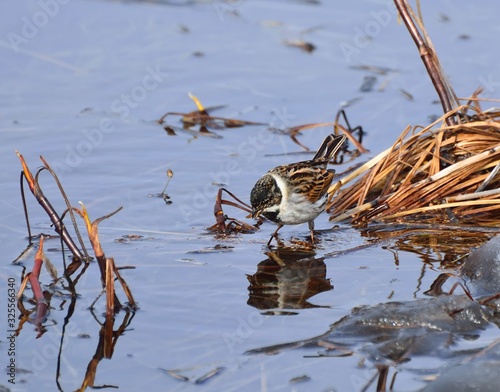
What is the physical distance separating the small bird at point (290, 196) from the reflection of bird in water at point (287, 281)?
367mm

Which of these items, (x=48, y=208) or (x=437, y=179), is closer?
(x=48, y=208)

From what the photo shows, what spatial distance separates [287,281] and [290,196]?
107cm

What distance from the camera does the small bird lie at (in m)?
7.65

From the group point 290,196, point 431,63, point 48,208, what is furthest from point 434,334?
point 431,63

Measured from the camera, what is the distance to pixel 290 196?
769 centimetres

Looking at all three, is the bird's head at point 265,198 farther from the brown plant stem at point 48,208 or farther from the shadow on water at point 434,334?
the brown plant stem at point 48,208

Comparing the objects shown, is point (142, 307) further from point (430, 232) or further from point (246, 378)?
point (430, 232)

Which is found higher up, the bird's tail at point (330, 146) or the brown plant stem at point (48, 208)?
the bird's tail at point (330, 146)

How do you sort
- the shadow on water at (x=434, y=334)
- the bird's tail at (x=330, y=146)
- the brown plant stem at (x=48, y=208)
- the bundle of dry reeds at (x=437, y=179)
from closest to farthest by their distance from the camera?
1. the shadow on water at (x=434, y=334)
2. the brown plant stem at (x=48, y=208)
3. the bundle of dry reeds at (x=437, y=179)
4. the bird's tail at (x=330, y=146)

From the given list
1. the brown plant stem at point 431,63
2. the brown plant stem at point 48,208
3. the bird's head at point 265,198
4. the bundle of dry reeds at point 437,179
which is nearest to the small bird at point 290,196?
the bird's head at point 265,198

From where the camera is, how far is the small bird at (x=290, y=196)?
7.65 meters

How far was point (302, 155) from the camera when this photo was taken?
1017 cm

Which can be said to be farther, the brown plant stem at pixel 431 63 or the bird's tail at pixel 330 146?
the bird's tail at pixel 330 146

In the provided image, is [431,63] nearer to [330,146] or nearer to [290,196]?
[330,146]
